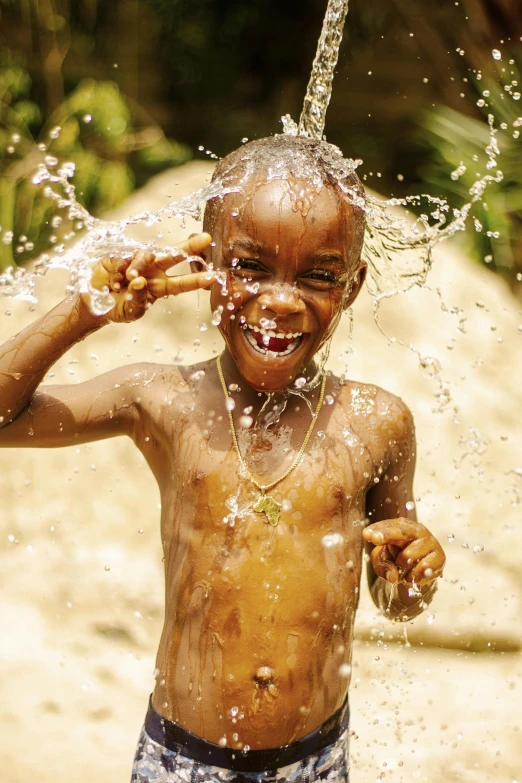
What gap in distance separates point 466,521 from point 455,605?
36 cm

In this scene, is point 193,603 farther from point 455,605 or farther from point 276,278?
point 455,605

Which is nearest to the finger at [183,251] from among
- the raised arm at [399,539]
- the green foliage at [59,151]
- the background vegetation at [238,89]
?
the raised arm at [399,539]

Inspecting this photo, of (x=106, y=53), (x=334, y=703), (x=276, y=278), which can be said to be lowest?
(x=106, y=53)

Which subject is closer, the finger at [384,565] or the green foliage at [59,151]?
the finger at [384,565]

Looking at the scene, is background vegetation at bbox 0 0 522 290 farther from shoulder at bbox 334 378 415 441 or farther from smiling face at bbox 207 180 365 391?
smiling face at bbox 207 180 365 391

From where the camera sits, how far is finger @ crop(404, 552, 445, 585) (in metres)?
1.92

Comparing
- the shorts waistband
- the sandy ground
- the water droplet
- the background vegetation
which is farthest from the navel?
the background vegetation

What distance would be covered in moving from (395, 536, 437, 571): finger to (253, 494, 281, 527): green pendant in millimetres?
259

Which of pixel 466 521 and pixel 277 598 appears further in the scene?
pixel 466 521

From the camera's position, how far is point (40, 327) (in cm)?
196

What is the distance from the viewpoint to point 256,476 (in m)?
2.02

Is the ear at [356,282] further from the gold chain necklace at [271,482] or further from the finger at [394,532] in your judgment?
the finger at [394,532]

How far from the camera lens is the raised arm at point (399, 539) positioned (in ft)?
6.30

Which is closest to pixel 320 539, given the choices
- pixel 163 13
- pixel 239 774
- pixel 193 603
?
pixel 193 603
